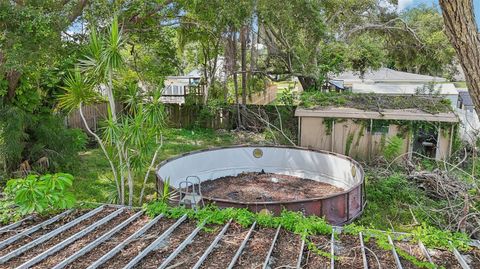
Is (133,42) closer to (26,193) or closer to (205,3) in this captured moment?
(205,3)

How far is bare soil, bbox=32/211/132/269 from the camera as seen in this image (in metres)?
3.75

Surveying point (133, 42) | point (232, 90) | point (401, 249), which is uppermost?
point (133, 42)

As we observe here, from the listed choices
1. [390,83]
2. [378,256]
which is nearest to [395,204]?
[378,256]

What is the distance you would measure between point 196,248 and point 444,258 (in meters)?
2.61

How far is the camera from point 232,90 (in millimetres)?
19625

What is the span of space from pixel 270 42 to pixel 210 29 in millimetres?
3330

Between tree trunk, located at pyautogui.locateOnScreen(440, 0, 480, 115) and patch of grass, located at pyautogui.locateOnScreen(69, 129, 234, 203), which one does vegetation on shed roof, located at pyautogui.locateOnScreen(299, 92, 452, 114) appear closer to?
patch of grass, located at pyautogui.locateOnScreen(69, 129, 234, 203)

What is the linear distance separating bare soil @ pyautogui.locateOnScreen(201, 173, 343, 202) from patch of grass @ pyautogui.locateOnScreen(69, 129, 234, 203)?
181cm

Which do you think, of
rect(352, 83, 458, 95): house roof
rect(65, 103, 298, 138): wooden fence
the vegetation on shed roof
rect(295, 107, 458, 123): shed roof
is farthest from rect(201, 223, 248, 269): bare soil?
rect(352, 83, 458, 95): house roof

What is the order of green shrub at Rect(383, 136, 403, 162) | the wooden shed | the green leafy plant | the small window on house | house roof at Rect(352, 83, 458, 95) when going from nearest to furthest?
the green leafy plant, green shrub at Rect(383, 136, 403, 162), the wooden shed, the small window on house, house roof at Rect(352, 83, 458, 95)

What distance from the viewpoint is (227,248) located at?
4129 millimetres

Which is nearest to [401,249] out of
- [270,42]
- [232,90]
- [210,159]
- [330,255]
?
[330,255]

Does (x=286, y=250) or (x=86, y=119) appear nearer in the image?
(x=286, y=250)

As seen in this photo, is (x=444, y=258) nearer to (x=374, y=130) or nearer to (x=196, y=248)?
(x=196, y=248)
